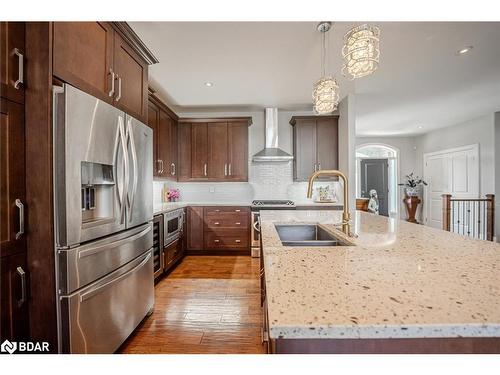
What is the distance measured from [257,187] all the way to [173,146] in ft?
5.40

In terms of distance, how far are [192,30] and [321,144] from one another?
2.86 m

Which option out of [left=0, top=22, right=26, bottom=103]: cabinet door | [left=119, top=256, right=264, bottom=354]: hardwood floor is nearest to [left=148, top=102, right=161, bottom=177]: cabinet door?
[left=119, top=256, right=264, bottom=354]: hardwood floor

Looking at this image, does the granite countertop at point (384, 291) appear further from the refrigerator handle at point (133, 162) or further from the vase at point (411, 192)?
the vase at point (411, 192)

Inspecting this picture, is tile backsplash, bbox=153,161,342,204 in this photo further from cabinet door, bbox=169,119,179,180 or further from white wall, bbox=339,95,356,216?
white wall, bbox=339,95,356,216

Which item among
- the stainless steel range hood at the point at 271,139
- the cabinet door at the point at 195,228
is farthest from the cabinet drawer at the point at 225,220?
the stainless steel range hood at the point at 271,139

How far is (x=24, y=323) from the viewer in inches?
51.5

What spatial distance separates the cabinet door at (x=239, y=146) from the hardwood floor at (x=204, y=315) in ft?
5.51

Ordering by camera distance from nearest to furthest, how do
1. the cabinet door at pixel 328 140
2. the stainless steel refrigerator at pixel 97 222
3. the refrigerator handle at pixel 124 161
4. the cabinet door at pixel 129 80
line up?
the stainless steel refrigerator at pixel 97 222
the refrigerator handle at pixel 124 161
the cabinet door at pixel 129 80
the cabinet door at pixel 328 140

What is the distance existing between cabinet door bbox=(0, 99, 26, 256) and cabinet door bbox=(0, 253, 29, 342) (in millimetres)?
61

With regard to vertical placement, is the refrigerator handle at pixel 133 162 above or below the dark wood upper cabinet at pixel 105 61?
below

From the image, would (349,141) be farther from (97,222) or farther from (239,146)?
(97,222)

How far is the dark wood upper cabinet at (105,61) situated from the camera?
1385 mm

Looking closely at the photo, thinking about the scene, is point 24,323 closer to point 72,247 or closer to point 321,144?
point 72,247
